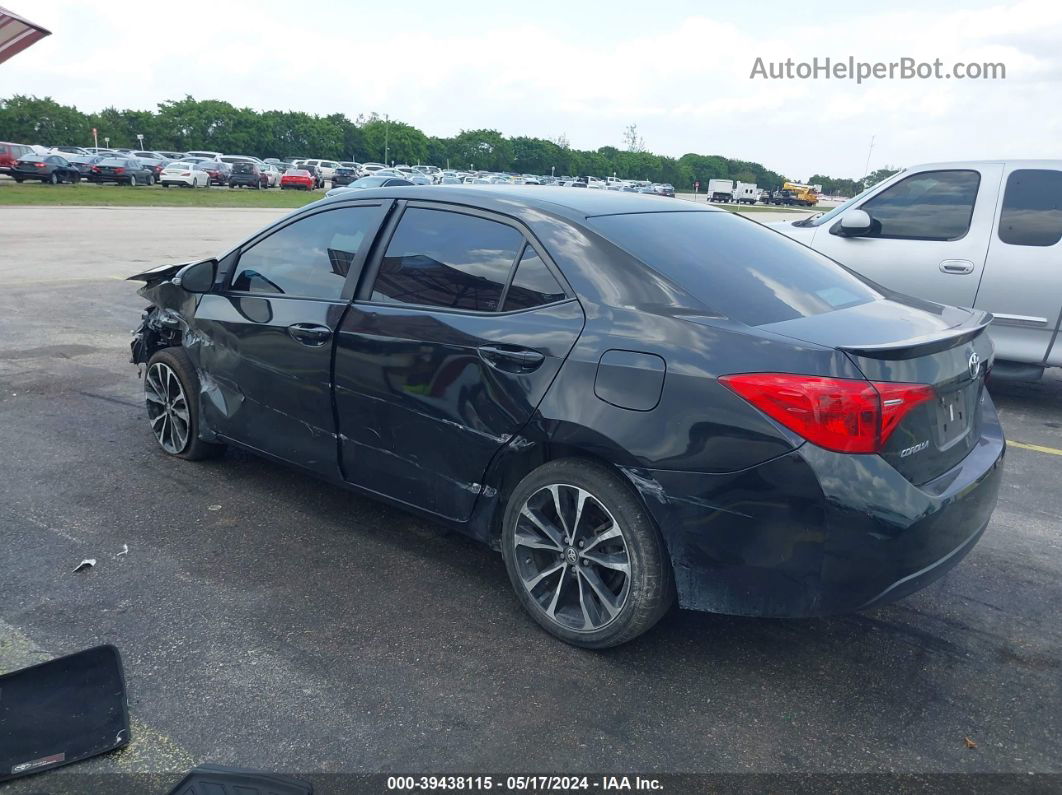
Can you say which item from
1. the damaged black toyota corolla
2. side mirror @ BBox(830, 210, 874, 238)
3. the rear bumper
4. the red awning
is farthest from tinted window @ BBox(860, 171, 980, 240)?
the red awning

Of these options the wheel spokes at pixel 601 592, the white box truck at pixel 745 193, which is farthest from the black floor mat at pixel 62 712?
the white box truck at pixel 745 193

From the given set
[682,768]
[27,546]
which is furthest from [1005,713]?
[27,546]

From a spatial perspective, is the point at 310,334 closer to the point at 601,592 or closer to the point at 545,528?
the point at 545,528

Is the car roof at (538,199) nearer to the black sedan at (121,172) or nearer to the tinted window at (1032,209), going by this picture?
the tinted window at (1032,209)

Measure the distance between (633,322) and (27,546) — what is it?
294cm

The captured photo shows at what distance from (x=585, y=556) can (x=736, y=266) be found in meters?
1.31

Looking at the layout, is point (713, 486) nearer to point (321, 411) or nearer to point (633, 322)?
point (633, 322)

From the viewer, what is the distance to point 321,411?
404 centimetres

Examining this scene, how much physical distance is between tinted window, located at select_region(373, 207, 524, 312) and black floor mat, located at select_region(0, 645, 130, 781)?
1801 mm

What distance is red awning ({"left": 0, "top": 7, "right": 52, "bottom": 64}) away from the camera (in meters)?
5.65

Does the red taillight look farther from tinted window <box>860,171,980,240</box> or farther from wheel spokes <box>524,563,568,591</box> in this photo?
tinted window <box>860,171,980,240</box>

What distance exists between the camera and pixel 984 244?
6934 millimetres

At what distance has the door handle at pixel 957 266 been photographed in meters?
6.95

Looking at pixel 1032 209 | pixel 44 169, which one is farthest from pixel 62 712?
pixel 44 169
